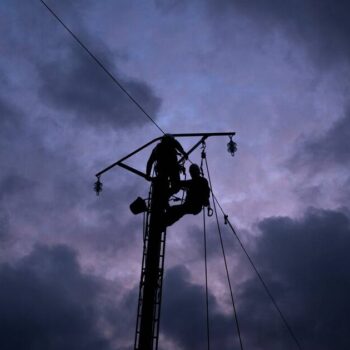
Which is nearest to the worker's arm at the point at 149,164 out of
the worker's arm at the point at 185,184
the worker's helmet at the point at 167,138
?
the worker's helmet at the point at 167,138

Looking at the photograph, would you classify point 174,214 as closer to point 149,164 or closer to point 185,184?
point 185,184

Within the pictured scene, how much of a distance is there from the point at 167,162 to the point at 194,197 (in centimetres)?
133

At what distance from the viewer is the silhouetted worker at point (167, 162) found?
1070 centimetres

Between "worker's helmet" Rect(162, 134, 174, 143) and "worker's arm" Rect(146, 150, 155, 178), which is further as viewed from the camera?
"worker's helmet" Rect(162, 134, 174, 143)

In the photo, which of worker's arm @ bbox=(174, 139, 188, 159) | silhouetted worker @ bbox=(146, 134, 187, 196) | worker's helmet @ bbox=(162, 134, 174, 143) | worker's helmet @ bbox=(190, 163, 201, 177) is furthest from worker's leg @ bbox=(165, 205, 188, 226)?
worker's helmet @ bbox=(162, 134, 174, 143)

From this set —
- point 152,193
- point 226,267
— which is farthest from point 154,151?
point 226,267

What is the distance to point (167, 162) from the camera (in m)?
10.8

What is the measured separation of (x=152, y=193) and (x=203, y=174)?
238 cm

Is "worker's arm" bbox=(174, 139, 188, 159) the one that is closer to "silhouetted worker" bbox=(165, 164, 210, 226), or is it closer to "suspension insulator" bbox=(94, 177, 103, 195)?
"silhouetted worker" bbox=(165, 164, 210, 226)

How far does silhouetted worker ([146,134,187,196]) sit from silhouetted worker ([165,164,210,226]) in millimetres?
304

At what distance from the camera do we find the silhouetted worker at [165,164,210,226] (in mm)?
10498

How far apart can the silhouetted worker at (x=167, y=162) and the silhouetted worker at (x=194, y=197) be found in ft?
1.00

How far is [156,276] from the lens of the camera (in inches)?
363

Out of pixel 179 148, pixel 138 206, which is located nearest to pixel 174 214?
pixel 138 206
